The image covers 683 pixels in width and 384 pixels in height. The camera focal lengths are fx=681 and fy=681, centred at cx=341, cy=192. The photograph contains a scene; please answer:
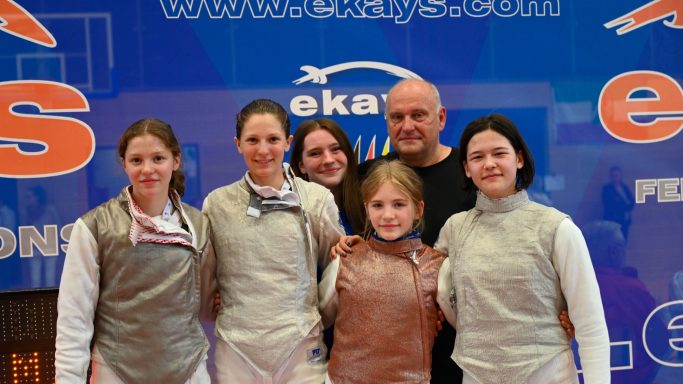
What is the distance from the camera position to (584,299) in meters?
2.22

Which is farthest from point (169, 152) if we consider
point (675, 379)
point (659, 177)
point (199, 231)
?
point (675, 379)

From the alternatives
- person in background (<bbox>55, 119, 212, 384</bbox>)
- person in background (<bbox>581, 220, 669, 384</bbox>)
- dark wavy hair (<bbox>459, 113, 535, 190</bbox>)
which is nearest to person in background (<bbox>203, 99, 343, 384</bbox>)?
person in background (<bbox>55, 119, 212, 384</bbox>)

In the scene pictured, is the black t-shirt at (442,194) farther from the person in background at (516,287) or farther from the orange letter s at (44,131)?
the orange letter s at (44,131)

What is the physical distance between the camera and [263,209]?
2.43 meters

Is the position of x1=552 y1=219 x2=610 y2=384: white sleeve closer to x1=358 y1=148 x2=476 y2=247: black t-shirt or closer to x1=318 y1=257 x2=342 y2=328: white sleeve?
x1=358 y1=148 x2=476 y2=247: black t-shirt

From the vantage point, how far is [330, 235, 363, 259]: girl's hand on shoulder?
248 centimetres

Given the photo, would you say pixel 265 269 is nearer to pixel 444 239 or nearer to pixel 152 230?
pixel 152 230

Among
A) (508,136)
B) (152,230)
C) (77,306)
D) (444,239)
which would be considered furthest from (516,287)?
(77,306)

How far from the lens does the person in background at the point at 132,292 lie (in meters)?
2.20

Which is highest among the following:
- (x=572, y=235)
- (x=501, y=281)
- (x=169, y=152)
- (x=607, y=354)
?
(x=169, y=152)

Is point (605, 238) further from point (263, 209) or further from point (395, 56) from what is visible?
point (263, 209)

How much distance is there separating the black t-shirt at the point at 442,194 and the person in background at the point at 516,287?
391 millimetres

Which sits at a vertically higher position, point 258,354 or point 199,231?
point 199,231

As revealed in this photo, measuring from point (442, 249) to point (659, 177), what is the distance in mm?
2273
